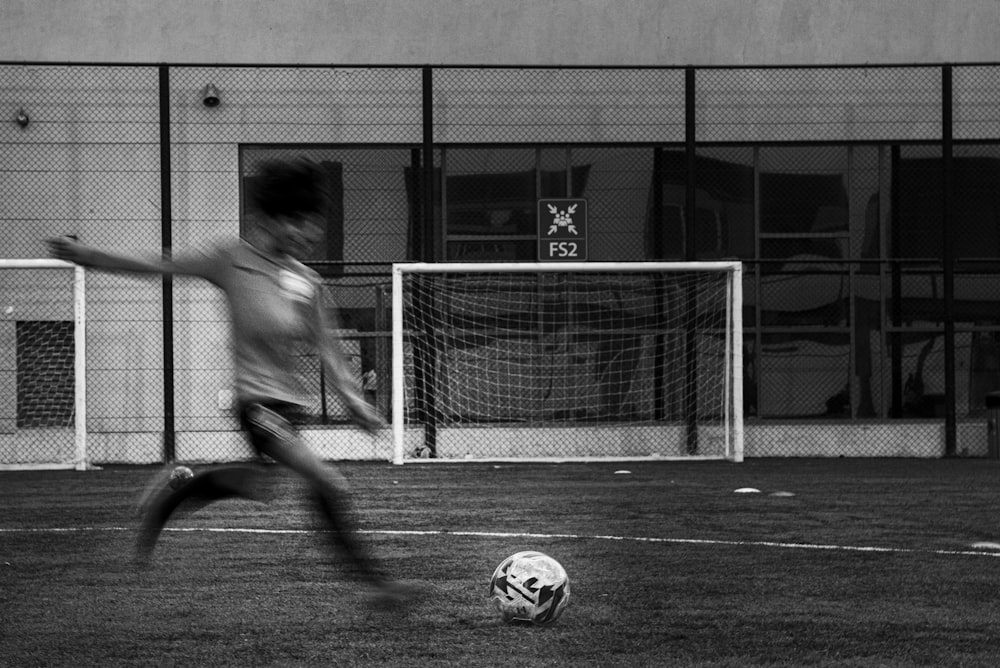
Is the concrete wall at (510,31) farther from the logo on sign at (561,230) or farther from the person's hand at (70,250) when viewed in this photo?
the person's hand at (70,250)

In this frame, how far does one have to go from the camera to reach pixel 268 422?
→ 4.50 metres

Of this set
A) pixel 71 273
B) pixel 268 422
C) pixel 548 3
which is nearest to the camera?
pixel 268 422

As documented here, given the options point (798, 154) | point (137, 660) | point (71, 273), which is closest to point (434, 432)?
point (71, 273)

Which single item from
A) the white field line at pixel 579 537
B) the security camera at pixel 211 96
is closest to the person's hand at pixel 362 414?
the white field line at pixel 579 537

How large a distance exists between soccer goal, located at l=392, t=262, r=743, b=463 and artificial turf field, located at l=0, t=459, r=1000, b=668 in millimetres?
3810

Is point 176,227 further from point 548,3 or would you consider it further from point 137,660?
point 137,660

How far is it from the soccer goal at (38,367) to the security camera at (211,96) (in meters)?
2.55

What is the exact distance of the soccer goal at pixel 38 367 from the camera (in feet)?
49.2

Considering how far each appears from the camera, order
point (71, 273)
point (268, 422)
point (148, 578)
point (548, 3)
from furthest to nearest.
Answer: point (548, 3)
point (71, 273)
point (148, 578)
point (268, 422)

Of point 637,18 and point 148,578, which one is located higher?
point 637,18

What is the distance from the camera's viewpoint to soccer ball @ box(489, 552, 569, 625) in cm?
509

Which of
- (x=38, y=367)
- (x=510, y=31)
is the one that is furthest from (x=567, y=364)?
(x=38, y=367)

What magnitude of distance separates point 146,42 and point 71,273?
300 centimetres

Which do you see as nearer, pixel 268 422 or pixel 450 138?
pixel 268 422
